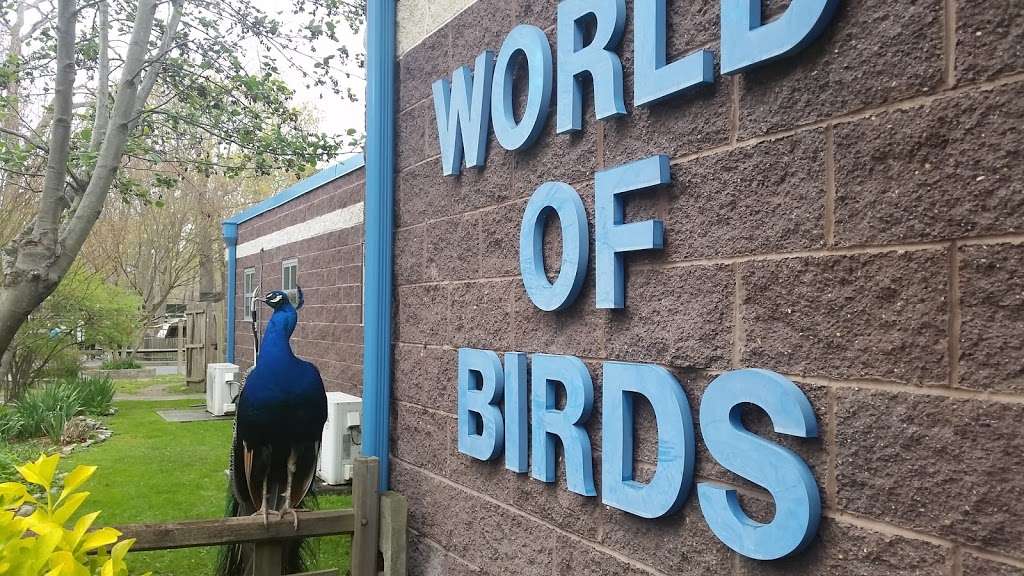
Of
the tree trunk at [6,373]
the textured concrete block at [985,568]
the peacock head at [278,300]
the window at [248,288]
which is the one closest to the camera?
the textured concrete block at [985,568]

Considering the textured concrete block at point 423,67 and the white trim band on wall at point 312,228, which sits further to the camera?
the white trim band on wall at point 312,228

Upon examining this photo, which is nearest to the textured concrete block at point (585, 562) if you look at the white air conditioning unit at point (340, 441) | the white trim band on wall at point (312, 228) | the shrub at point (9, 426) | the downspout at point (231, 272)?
the white air conditioning unit at point (340, 441)

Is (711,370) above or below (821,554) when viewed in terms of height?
above

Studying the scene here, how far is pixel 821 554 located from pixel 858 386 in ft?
1.19

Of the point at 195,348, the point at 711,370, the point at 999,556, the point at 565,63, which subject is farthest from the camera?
the point at 195,348

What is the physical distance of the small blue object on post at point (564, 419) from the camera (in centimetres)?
224

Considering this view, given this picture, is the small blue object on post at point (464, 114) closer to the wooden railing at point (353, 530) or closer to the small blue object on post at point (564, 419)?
the small blue object on post at point (564, 419)

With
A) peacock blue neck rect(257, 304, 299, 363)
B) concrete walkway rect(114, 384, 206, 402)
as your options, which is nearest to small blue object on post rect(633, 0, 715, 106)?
peacock blue neck rect(257, 304, 299, 363)

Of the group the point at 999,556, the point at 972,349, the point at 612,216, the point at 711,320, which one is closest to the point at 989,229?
the point at 972,349

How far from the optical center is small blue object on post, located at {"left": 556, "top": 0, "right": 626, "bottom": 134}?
2152 mm

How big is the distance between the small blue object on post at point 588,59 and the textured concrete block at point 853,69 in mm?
459

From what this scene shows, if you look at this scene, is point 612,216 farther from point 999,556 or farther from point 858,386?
point 999,556

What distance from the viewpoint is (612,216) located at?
7.00ft

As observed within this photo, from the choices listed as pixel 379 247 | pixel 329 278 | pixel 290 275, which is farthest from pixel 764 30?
pixel 290 275
